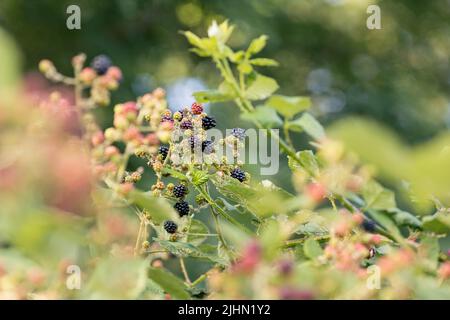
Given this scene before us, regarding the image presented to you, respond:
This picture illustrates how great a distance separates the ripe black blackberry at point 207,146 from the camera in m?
0.78

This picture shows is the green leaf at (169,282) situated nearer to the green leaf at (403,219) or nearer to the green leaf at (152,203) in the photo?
the green leaf at (152,203)

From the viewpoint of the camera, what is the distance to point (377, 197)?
57 centimetres

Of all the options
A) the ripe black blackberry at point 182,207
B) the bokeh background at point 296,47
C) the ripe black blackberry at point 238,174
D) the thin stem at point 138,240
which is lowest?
the thin stem at point 138,240

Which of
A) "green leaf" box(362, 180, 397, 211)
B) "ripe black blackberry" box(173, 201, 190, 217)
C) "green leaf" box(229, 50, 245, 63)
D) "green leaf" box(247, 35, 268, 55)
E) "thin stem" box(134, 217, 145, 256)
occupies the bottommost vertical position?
"thin stem" box(134, 217, 145, 256)

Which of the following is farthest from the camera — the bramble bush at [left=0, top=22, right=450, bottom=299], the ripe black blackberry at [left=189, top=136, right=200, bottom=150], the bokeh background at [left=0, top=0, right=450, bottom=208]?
the bokeh background at [left=0, top=0, right=450, bottom=208]

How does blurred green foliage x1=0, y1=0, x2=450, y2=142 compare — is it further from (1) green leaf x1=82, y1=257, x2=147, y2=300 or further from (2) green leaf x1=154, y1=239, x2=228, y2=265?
(1) green leaf x1=82, y1=257, x2=147, y2=300

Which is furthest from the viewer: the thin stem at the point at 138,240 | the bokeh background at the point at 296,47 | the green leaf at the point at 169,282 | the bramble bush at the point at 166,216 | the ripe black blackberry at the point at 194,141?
the bokeh background at the point at 296,47

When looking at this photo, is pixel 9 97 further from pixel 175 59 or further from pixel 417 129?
pixel 417 129

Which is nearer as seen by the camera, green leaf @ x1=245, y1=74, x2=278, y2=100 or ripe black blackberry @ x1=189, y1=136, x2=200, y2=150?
green leaf @ x1=245, y1=74, x2=278, y2=100

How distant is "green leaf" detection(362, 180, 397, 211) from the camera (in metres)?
0.56

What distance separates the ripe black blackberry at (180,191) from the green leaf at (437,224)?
273 millimetres

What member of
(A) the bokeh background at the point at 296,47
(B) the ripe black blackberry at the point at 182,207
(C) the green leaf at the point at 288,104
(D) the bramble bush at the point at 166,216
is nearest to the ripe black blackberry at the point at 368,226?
(D) the bramble bush at the point at 166,216

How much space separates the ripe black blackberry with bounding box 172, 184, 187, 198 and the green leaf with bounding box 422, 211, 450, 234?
0.27m

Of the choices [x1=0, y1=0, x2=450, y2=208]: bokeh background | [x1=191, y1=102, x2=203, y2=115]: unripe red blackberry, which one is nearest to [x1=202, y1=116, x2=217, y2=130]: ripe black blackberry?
[x1=191, y1=102, x2=203, y2=115]: unripe red blackberry
